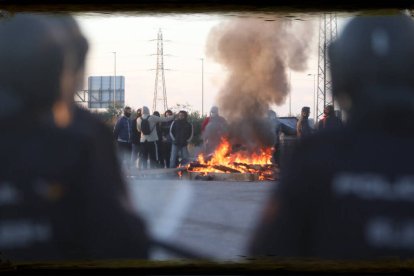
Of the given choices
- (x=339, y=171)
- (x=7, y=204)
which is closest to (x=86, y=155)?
(x=7, y=204)

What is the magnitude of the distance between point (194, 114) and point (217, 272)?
0.32 metres

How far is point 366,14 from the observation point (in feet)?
3.37

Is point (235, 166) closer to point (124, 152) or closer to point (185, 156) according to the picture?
point (185, 156)

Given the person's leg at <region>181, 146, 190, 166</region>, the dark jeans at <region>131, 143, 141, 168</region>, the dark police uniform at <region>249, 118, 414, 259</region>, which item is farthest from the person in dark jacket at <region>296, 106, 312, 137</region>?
the dark jeans at <region>131, 143, 141, 168</region>

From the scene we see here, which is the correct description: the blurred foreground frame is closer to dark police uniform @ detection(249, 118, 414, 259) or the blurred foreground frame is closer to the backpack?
dark police uniform @ detection(249, 118, 414, 259)

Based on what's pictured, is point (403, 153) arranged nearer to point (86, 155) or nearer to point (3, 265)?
point (86, 155)

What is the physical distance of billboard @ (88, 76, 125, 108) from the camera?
42.6 inches

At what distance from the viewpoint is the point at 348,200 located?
1.09 metres

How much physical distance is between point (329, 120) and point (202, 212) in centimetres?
33

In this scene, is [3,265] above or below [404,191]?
below

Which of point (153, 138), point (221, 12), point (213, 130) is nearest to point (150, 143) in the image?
point (153, 138)

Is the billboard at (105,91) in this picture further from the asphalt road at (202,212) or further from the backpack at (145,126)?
the asphalt road at (202,212)

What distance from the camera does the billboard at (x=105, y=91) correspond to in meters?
1.08

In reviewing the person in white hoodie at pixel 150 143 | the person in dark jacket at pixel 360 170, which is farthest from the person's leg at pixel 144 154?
the person in dark jacket at pixel 360 170
